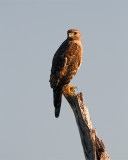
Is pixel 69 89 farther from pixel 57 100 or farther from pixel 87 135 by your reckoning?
pixel 87 135

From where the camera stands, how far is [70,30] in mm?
11734

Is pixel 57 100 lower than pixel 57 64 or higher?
lower

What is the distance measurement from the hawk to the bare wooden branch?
77 centimetres

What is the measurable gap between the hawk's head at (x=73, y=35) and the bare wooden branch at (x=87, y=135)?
119 inches

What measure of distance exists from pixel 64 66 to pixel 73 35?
5.44 ft

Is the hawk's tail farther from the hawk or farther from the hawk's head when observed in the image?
the hawk's head

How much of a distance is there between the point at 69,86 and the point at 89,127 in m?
1.76

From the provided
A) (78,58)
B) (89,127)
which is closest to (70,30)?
(78,58)

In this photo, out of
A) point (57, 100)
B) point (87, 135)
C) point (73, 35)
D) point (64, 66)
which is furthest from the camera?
point (73, 35)

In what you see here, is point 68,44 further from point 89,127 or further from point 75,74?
point 89,127

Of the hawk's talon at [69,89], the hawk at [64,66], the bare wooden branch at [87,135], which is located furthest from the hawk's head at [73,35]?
the bare wooden branch at [87,135]

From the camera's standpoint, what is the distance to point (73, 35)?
11562 mm

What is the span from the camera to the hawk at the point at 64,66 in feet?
32.3

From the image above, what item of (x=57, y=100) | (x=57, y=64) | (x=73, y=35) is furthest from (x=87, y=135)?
(x=73, y=35)
